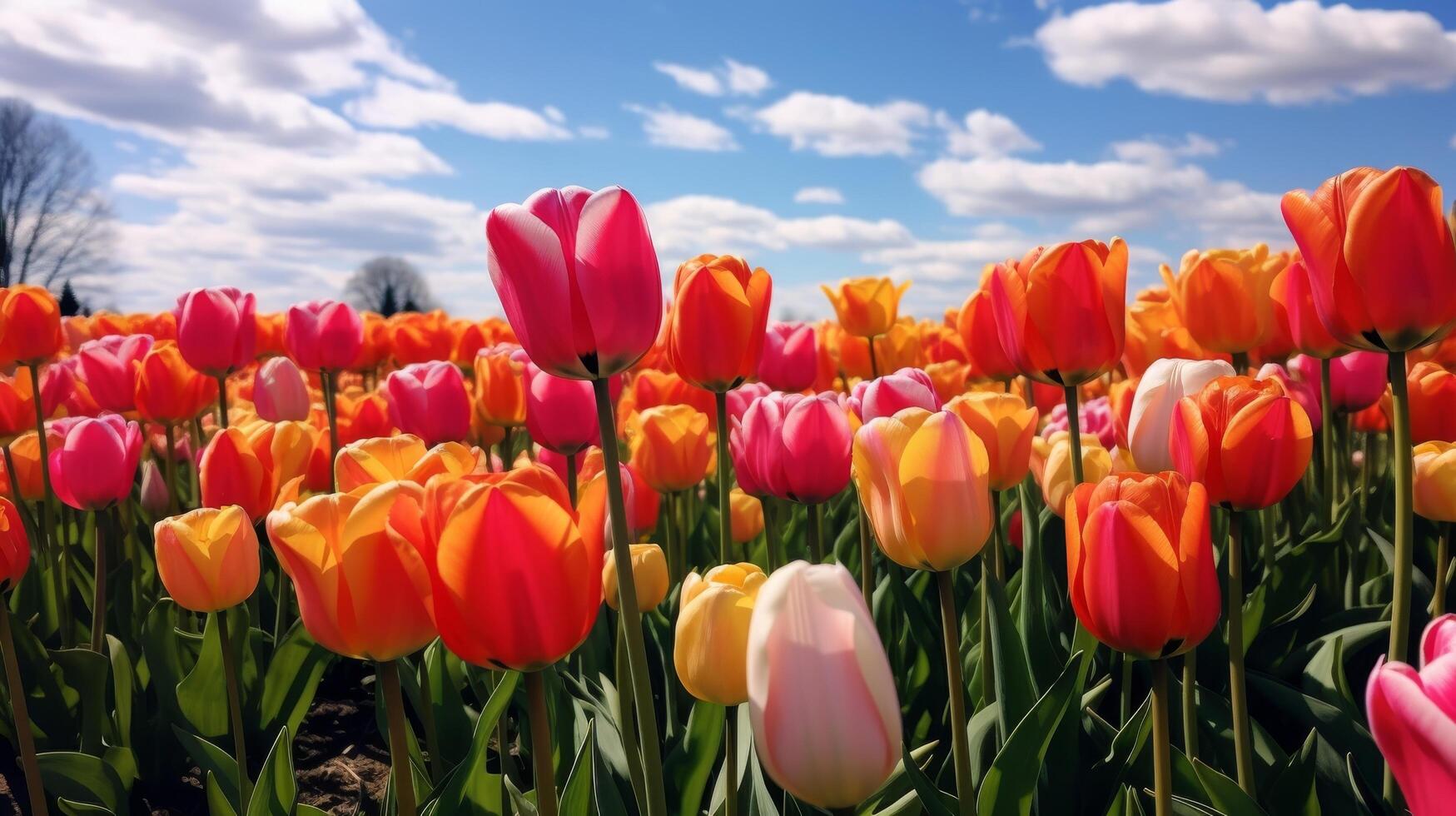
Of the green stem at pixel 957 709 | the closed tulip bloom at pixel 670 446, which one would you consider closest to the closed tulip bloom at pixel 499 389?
the closed tulip bloom at pixel 670 446

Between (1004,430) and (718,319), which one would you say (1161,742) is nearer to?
(1004,430)

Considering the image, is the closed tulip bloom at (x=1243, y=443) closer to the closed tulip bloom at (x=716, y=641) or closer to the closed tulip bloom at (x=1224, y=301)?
the closed tulip bloom at (x=716, y=641)

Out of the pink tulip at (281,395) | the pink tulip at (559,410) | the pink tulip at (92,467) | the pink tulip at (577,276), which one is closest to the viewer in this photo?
the pink tulip at (577,276)

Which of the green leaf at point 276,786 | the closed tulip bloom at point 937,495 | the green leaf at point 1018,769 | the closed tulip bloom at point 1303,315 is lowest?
the green leaf at point 276,786

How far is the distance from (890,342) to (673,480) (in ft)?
7.65

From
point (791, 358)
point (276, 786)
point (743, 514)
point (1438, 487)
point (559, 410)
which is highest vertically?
point (791, 358)

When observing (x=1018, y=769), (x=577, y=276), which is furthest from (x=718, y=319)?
(x=1018, y=769)

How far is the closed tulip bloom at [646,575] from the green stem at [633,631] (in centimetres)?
100

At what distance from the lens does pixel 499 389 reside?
366 centimetres

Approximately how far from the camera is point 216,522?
2100 mm

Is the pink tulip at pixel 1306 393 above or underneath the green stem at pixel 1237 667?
above

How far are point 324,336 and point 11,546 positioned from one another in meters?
2.12

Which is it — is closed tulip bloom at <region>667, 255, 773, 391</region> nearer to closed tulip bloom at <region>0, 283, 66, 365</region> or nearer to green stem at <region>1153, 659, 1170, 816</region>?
green stem at <region>1153, 659, 1170, 816</region>

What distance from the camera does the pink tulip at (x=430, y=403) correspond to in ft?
10.9
